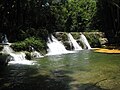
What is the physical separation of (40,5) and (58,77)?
19.1m

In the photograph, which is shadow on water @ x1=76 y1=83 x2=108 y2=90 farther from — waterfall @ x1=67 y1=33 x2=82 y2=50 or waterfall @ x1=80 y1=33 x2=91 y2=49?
waterfall @ x1=80 y1=33 x2=91 y2=49

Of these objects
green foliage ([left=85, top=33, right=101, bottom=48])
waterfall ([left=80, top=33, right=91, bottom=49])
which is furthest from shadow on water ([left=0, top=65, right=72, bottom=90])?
green foliage ([left=85, top=33, right=101, bottom=48])

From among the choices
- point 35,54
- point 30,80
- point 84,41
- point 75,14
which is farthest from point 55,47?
point 30,80

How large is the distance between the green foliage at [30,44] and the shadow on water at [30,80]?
7273 millimetres

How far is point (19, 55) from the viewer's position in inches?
862

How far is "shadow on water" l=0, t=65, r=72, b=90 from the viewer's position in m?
12.3

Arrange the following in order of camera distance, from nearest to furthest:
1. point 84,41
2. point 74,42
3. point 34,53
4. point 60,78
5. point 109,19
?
point 60,78, point 34,53, point 74,42, point 84,41, point 109,19

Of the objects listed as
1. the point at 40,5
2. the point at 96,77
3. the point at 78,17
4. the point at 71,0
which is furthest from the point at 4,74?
the point at 71,0

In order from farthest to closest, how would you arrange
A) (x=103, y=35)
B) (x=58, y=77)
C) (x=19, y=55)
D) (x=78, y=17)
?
(x=78, y=17)
(x=103, y=35)
(x=19, y=55)
(x=58, y=77)

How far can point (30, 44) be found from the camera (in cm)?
2558

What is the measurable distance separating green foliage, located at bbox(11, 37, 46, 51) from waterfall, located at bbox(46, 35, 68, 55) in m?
1.28

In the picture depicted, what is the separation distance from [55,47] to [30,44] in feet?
15.4

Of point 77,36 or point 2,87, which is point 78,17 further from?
point 2,87

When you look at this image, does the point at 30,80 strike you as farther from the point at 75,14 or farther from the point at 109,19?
the point at 75,14
